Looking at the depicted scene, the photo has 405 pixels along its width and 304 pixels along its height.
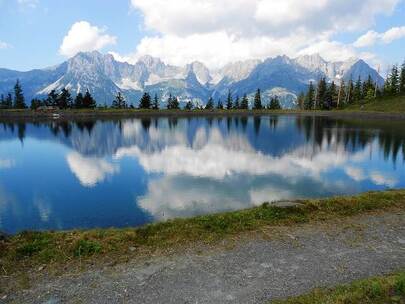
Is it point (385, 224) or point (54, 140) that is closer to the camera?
point (385, 224)

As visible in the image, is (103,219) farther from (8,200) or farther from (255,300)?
(255,300)

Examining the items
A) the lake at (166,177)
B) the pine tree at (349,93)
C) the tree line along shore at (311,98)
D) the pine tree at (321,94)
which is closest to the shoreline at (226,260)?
the lake at (166,177)

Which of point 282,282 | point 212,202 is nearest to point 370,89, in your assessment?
point 212,202

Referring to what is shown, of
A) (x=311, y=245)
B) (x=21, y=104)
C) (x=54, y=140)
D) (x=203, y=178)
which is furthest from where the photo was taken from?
(x=21, y=104)

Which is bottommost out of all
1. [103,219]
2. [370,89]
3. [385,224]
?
[103,219]

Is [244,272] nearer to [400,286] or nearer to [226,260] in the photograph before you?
[226,260]

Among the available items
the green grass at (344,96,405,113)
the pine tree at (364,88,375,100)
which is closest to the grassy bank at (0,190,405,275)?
the green grass at (344,96,405,113)

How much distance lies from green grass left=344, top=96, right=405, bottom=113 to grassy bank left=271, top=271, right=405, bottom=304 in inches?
5653

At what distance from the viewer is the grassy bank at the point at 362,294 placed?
9.66 metres

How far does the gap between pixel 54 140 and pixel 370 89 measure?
155 m

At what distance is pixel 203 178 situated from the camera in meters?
33.9

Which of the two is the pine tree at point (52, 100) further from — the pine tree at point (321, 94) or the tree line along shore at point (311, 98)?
the pine tree at point (321, 94)

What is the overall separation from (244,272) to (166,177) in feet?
75.0

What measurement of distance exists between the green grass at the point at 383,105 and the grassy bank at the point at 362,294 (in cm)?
14359
